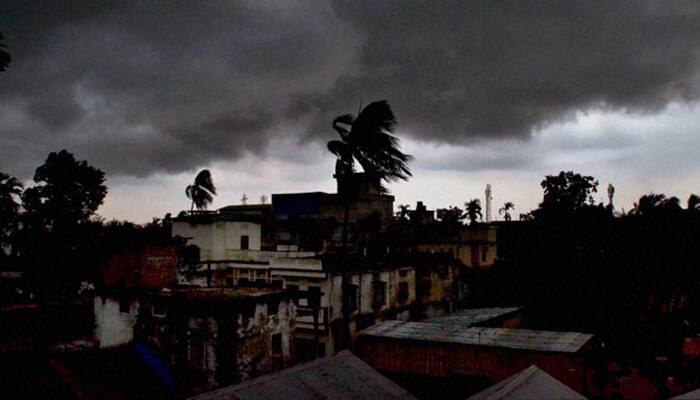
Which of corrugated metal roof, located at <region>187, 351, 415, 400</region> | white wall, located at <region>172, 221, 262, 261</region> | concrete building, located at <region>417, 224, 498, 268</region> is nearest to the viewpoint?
corrugated metal roof, located at <region>187, 351, 415, 400</region>

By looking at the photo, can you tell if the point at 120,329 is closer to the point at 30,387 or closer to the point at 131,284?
the point at 131,284

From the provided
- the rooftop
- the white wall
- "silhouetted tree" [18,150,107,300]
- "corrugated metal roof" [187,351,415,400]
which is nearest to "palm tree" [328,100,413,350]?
"corrugated metal roof" [187,351,415,400]

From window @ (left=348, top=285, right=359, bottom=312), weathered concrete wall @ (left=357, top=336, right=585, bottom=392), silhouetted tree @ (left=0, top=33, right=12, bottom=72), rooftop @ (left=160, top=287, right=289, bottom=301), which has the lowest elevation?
weathered concrete wall @ (left=357, top=336, right=585, bottom=392)

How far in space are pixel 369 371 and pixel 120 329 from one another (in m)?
16.6

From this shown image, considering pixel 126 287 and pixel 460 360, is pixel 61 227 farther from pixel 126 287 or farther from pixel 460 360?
pixel 460 360

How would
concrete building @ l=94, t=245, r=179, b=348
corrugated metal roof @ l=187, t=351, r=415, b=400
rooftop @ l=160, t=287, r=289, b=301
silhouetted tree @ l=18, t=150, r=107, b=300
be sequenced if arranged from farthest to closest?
silhouetted tree @ l=18, t=150, r=107, b=300, concrete building @ l=94, t=245, r=179, b=348, rooftop @ l=160, t=287, r=289, b=301, corrugated metal roof @ l=187, t=351, r=415, b=400

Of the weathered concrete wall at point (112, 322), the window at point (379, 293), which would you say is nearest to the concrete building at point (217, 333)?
the weathered concrete wall at point (112, 322)

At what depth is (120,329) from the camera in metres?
25.0

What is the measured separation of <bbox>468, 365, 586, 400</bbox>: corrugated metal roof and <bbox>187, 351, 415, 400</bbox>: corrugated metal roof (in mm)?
2416

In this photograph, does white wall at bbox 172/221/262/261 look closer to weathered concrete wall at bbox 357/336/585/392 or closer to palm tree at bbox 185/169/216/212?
palm tree at bbox 185/169/216/212

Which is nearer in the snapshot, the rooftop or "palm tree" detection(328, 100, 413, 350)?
"palm tree" detection(328, 100, 413, 350)

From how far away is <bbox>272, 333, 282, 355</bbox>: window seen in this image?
22.9 m

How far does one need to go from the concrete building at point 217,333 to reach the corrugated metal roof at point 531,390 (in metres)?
12.4

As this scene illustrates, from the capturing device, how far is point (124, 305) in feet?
82.1
